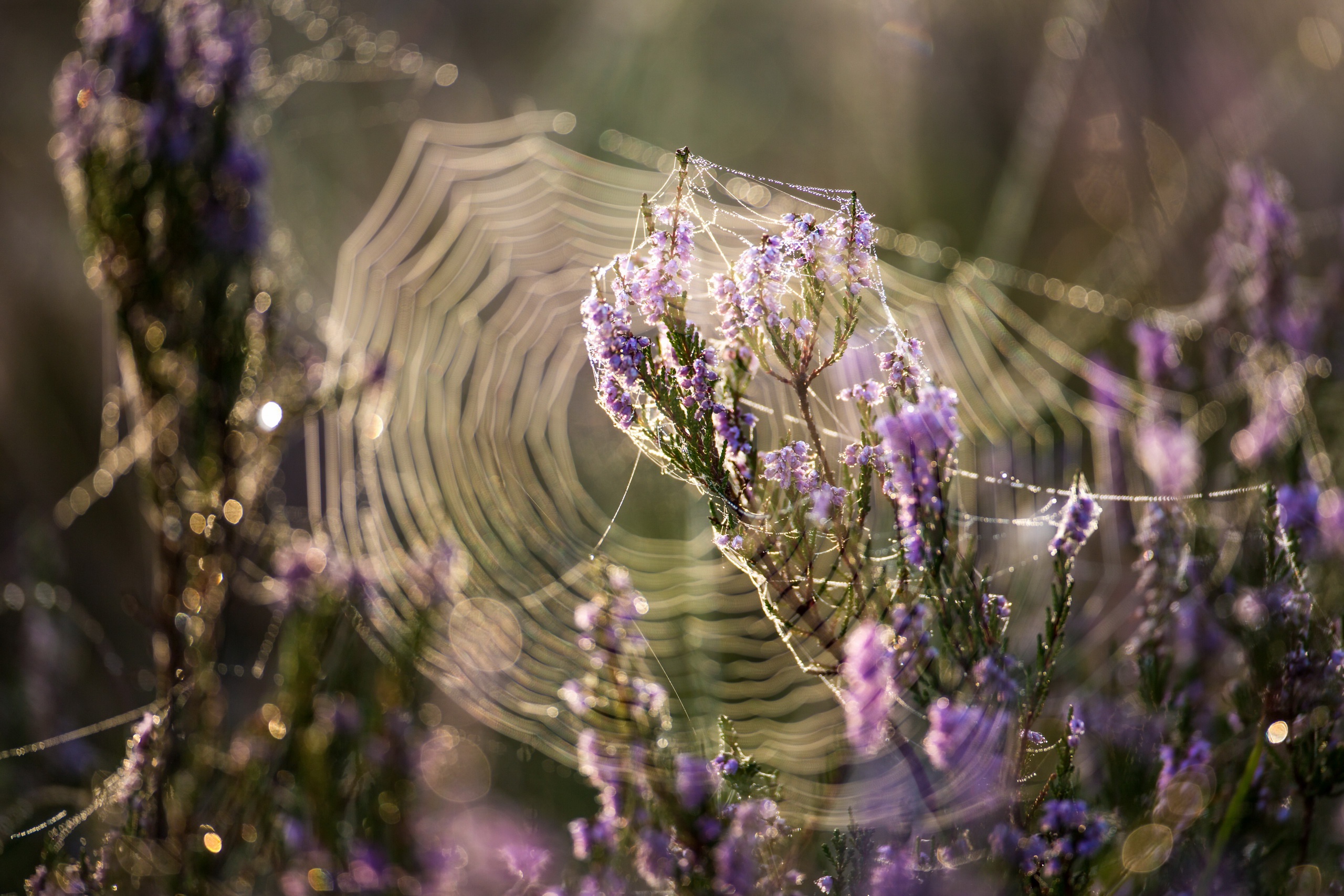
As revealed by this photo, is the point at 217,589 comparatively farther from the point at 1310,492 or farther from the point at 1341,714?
the point at 1310,492

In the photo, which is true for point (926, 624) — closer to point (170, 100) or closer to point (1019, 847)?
point (1019, 847)

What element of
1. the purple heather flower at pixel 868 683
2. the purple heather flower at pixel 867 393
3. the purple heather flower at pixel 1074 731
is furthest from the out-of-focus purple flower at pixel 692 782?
the purple heather flower at pixel 867 393

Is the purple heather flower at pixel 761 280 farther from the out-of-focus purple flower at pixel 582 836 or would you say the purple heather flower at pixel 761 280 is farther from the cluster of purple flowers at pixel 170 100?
the cluster of purple flowers at pixel 170 100

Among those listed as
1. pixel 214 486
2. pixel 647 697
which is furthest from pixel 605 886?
pixel 214 486

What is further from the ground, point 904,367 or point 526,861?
point 904,367

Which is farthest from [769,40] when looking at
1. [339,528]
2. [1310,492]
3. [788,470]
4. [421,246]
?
[788,470]

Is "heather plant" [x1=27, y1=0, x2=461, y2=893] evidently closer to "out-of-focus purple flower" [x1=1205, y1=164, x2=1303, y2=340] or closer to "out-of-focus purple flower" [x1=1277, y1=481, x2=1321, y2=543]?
"out-of-focus purple flower" [x1=1277, y1=481, x2=1321, y2=543]

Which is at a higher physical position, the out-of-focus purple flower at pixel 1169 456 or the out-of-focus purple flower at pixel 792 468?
the out-of-focus purple flower at pixel 1169 456
